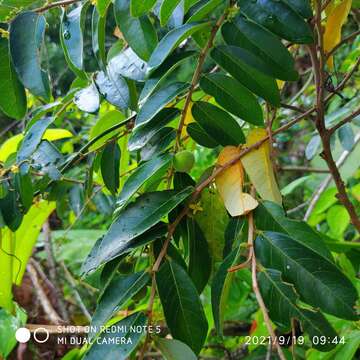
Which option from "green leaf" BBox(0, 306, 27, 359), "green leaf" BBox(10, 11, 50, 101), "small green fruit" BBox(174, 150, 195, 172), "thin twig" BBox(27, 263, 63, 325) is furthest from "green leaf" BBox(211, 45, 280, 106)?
"thin twig" BBox(27, 263, 63, 325)

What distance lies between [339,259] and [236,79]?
624 mm

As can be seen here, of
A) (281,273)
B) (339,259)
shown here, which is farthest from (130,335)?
(339,259)

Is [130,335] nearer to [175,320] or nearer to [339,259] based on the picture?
[175,320]

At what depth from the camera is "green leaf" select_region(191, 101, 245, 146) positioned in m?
0.65

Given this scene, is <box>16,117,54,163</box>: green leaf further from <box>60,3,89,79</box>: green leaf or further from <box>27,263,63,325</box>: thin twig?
<box>27,263,63,325</box>: thin twig

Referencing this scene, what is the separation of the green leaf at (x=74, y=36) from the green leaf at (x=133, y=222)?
0.20 meters

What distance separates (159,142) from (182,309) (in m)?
0.23

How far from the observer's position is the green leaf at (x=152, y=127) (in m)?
0.64

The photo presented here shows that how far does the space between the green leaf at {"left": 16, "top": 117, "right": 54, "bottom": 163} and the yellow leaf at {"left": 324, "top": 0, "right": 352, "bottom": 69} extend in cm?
39

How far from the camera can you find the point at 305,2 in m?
0.54

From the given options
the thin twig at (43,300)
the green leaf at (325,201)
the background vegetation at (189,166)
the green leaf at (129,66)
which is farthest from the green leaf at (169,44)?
the thin twig at (43,300)

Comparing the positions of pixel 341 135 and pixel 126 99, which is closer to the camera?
pixel 126 99

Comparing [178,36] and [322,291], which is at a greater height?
[178,36]

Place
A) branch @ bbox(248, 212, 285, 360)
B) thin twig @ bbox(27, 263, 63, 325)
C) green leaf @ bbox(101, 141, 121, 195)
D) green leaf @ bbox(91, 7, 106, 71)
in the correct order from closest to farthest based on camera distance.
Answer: branch @ bbox(248, 212, 285, 360), green leaf @ bbox(91, 7, 106, 71), green leaf @ bbox(101, 141, 121, 195), thin twig @ bbox(27, 263, 63, 325)
